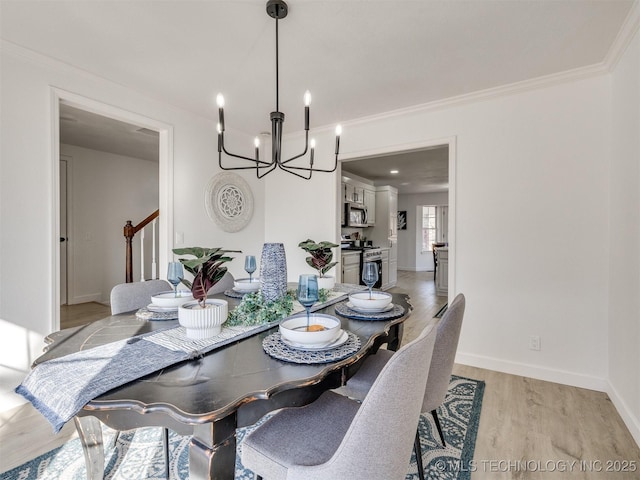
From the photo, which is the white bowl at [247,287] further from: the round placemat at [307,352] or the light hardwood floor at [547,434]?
the light hardwood floor at [547,434]

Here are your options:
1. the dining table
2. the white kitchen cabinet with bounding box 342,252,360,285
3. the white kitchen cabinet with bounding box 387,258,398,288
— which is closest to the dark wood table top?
the dining table

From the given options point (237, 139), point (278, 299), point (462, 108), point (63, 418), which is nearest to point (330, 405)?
point (278, 299)

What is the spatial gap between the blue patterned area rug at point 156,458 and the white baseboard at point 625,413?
0.80 meters

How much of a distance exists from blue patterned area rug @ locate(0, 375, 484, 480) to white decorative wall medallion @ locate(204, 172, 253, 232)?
2.17 metres

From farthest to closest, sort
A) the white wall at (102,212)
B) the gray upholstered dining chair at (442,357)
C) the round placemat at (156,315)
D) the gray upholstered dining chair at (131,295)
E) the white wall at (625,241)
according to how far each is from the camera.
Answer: the white wall at (102,212)
the white wall at (625,241)
the gray upholstered dining chair at (131,295)
the round placemat at (156,315)
the gray upholstered dining chair at (442,357)

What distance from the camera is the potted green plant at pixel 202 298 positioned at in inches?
46.9

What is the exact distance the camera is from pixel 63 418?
0.80 meters

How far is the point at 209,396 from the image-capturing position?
2.78 ft

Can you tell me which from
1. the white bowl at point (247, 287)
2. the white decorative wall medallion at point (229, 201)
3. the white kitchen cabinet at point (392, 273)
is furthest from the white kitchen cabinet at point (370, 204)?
the white bowl at point (247, 287)

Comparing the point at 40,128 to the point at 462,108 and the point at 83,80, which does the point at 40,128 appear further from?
the point at 462,108

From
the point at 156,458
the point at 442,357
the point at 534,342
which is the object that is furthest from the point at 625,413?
the point at 156,458

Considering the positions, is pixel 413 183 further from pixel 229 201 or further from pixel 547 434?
pixel 547 434

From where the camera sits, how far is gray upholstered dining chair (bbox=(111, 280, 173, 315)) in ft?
5.64

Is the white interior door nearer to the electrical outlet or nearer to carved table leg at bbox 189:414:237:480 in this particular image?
carved table leg at bbox 189:414:237:480
